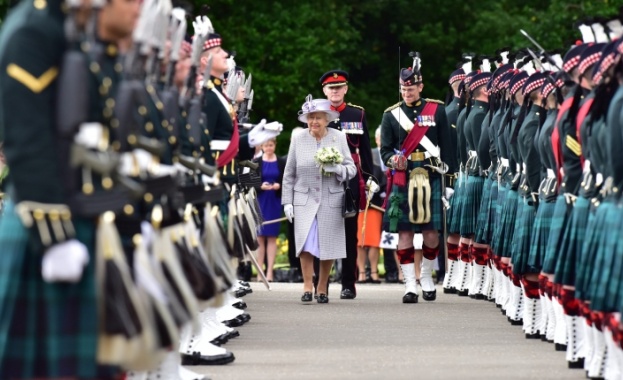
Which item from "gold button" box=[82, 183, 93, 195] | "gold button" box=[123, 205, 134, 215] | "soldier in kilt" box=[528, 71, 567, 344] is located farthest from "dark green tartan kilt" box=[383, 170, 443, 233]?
"gold button" box=[82, 183, 93, 195]

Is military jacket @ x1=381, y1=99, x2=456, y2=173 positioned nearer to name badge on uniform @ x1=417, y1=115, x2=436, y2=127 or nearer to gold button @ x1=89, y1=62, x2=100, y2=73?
name badge on uniform @ x1=417, y1=115, x2=436, y2=127

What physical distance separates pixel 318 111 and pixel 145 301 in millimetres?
10426

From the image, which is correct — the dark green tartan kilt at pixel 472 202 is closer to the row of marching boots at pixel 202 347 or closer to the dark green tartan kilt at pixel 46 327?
the row of marching boots at pixel 202 347

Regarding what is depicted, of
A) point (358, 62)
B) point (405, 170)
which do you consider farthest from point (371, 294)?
point (358, 62)

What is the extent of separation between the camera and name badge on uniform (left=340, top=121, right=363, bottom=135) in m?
18.5

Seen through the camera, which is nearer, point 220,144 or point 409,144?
point 220,144

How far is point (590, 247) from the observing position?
35.2 feet

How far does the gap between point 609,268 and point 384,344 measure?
3.69m

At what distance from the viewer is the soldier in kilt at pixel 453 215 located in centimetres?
1911

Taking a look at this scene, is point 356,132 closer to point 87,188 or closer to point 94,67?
point 94,67

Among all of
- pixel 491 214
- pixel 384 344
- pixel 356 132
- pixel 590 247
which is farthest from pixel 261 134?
pixel 356 132

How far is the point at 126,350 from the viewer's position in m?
7.03

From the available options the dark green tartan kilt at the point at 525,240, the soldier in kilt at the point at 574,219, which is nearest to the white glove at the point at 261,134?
the dark green tartan kilt at the point at 525,240

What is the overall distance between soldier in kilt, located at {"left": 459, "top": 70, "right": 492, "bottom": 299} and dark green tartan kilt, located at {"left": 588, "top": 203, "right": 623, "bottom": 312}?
7681 mm
